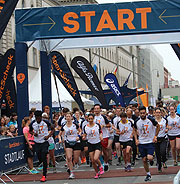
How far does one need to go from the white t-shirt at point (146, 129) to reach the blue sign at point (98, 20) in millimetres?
3946

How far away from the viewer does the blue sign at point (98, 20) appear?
46.9ft

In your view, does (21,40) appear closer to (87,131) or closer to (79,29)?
(79,29)

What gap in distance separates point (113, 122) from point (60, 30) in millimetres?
3657

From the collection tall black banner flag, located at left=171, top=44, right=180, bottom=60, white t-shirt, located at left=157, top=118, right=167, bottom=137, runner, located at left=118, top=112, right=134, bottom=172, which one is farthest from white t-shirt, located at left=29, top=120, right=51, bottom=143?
tall black banner flag, located at left=171, top=44, right=180, bottom=60

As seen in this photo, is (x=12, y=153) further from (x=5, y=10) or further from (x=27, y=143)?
(x=5, y=10)

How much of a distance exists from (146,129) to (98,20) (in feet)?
15.2

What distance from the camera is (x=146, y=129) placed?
37.6 ft

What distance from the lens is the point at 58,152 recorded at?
17.5 meters

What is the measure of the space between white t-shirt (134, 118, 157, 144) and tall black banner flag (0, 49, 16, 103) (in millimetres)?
6892

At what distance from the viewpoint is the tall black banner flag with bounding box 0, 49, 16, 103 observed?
16652 mm

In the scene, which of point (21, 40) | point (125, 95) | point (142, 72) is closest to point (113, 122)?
point (21, 40)

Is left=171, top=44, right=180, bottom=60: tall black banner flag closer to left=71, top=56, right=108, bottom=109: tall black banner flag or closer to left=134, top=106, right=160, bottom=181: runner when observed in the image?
left=71, top=56, right=108, bottom=109: tall black banner flag

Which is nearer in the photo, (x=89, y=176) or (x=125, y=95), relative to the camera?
(x=89, y=176)

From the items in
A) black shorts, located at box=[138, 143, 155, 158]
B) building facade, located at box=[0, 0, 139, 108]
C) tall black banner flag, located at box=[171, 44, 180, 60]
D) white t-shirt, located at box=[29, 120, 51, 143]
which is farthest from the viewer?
building facade, located at box=[0, 0, 139, 108]
